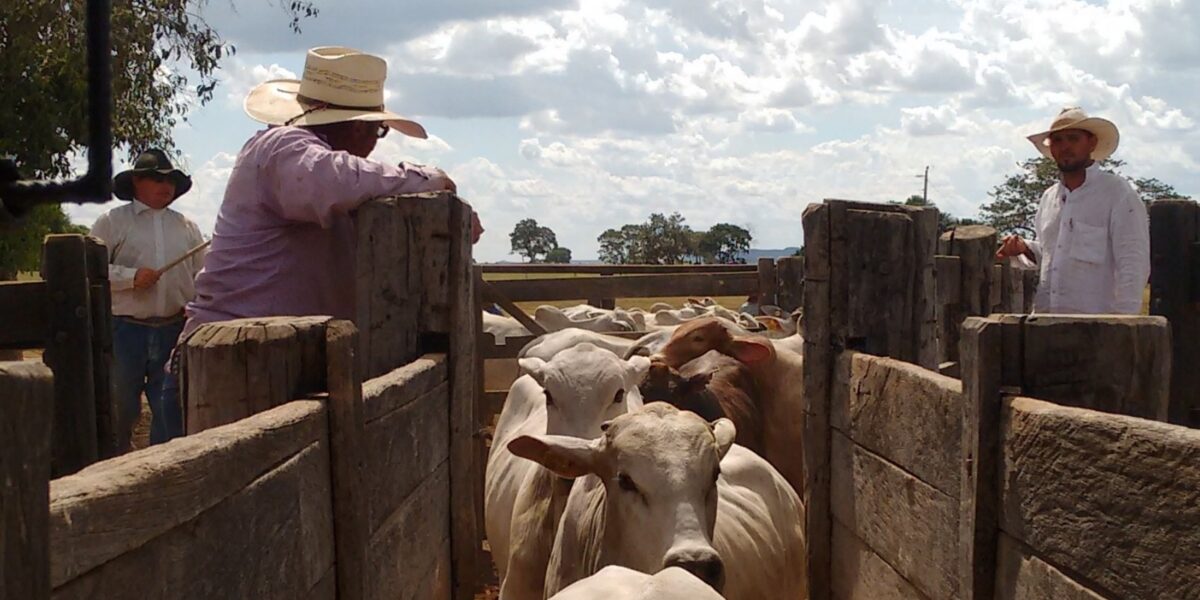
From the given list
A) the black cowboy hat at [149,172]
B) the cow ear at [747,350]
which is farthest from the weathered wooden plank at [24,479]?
the cow ear at [747,350]

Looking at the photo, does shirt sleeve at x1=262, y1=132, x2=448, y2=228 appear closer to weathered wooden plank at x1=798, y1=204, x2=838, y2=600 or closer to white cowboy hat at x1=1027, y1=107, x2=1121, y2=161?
weathered wooden plank at x1=798, y1=204, x2=838, y2=600

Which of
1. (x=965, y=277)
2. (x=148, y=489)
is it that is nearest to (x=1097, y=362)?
(x=148, y=489)

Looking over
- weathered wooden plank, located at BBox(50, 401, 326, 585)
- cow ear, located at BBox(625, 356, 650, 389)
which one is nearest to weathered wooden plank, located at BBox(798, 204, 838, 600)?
cow ear, located at BBox(625, 356, 650, 389)

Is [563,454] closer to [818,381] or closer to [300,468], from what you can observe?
[818,381]

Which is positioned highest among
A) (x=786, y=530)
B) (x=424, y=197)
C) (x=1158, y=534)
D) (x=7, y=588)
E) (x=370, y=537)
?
(x=424, y=197)

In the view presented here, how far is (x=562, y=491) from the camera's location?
188 inches

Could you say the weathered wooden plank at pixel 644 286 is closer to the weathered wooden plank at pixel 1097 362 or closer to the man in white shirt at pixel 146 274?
the man in white shirt at pixel 146 274

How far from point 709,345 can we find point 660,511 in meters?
3.43

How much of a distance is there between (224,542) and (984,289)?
718cm

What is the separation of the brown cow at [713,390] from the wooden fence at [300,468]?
2.53 meters

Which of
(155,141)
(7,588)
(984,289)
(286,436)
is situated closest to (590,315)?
(984,289)

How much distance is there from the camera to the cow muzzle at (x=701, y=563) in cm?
362

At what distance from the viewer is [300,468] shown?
2.29 meters

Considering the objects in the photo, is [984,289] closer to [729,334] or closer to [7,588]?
[729,334]
